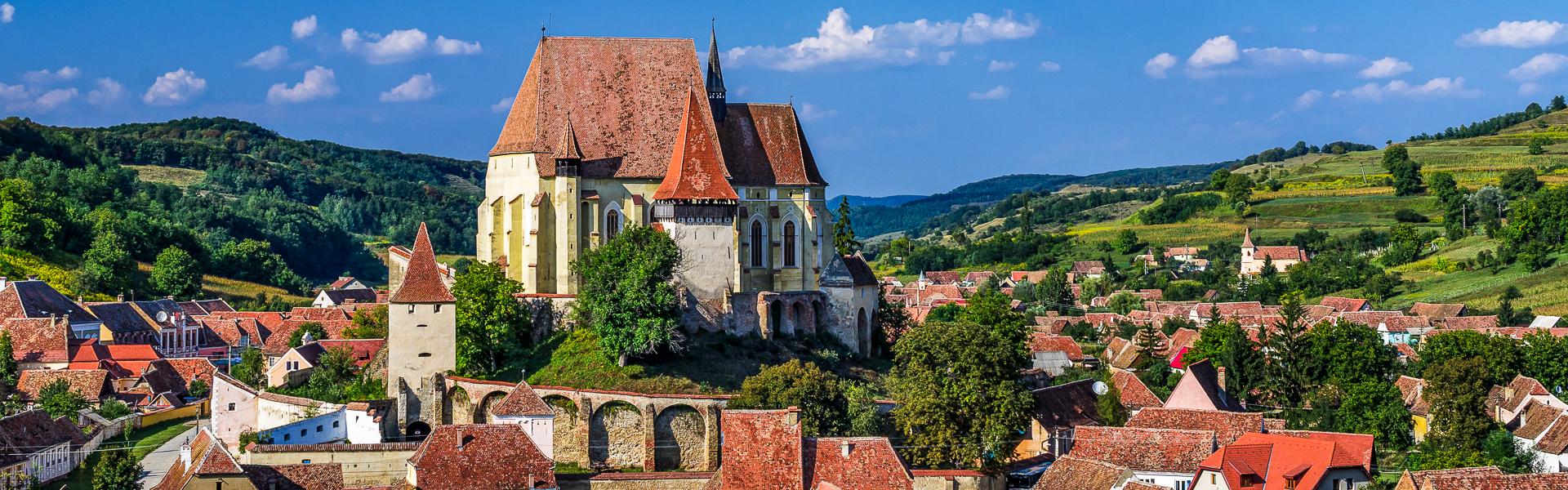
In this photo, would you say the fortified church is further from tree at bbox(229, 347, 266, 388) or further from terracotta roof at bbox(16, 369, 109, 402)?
terracotta roof at bbox(16, 369, 109, 402)

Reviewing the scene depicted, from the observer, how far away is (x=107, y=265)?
99.9 meters

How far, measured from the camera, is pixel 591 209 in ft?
209

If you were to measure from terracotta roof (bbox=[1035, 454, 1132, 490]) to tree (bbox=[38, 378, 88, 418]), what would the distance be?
3602 cm

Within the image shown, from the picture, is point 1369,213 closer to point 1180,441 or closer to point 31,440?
point 1180,441

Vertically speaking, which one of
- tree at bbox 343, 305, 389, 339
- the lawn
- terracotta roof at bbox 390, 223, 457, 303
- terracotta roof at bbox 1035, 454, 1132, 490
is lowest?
the lawn

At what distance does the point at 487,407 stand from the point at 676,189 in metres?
11.7

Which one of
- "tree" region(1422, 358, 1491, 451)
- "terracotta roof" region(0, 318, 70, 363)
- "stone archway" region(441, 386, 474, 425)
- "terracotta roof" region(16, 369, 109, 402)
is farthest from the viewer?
"terracotta roof" region(0, 318, 70, 363)

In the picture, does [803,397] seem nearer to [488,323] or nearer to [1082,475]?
[1082,475]

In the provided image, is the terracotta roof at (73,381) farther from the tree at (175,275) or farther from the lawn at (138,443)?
the tree at (175,275)

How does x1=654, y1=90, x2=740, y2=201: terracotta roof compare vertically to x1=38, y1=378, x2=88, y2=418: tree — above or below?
above

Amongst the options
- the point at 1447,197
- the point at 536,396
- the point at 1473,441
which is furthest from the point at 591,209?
the point at 1447,197

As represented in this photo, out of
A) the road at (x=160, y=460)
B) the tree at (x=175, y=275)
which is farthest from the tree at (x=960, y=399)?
the tree at (x=175, y=275)

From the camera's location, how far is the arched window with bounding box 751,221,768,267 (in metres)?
65.9

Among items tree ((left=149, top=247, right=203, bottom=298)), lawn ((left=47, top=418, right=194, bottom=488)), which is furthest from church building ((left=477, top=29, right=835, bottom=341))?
tree ((left=149, top=247, right=203, bottom=298))
